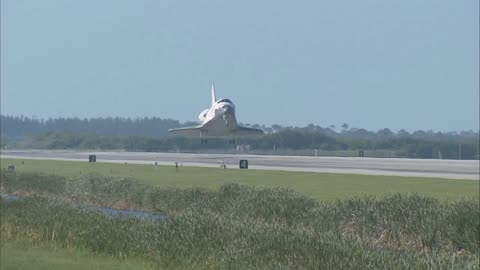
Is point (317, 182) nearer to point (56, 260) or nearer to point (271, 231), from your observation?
point (271, 231)

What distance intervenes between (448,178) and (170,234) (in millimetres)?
26506

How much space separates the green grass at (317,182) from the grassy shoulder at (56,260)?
13.9m

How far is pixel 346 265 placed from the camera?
14.9 meters

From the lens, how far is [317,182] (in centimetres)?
4172

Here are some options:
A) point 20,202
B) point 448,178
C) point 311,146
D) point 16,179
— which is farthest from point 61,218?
point 311,146

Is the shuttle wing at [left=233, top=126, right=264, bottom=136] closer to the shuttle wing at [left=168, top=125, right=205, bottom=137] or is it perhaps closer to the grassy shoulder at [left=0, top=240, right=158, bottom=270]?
the shuttle wing at [left=168, top=125, right=205, bottom=137]

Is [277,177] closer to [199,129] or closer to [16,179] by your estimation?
[16,179]

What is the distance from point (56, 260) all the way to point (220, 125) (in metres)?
59.1

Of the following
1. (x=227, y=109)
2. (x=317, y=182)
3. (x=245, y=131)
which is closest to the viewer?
(x=317, y=182)

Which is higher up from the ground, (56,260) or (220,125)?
(220,125)

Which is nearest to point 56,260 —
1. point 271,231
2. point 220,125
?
point 271,231

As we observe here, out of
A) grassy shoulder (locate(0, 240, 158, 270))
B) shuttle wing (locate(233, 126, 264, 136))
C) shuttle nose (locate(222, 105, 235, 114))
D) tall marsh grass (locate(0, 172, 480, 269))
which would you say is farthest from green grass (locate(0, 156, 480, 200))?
shuttle wing (locate(233, 126, 264, 136))

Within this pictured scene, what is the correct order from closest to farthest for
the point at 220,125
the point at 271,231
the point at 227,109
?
1. the point at 271,231
2. the point at 227,109
3. the point at 220,125

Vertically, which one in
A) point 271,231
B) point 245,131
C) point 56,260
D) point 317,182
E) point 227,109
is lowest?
point 56,260
